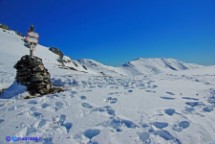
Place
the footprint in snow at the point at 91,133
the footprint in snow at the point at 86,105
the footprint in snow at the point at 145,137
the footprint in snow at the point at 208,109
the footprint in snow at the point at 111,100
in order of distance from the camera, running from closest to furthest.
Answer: the footprint in snow at the point at 145,137, the footprint in snow at the point at 91,133, the footprint in snow at the point at 208,109, the footprint in snow at the point at 86,105, the footprint in snow at the point at 111,100

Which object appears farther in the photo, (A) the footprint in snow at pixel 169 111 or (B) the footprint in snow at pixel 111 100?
(B) the footprint in snow at pixel 111 100

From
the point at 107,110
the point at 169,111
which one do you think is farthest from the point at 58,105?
the point at 169,111

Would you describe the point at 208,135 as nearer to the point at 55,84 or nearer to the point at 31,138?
the point at 31,138

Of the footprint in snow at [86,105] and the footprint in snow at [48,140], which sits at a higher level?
the footprint in snow at [86,105]

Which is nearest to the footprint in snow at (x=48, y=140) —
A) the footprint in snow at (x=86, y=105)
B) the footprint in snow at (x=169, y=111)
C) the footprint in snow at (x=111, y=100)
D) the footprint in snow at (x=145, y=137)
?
the footprint in snow at (x=145, y=137)

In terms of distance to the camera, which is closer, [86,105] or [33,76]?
[86,105]

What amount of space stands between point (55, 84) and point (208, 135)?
11449 millimetres

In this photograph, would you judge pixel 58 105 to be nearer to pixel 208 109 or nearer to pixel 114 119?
pixel 114 119

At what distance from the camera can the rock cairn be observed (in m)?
12.1

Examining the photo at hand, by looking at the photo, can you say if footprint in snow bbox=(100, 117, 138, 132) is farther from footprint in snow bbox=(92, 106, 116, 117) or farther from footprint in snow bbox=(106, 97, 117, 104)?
footprint in snow bbox=(106, 97, 117, 104)

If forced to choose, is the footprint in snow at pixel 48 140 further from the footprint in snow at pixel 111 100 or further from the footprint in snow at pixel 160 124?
the footprint in snow at pixel 111 100

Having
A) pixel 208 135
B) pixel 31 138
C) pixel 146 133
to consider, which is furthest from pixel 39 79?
pixel 208 135

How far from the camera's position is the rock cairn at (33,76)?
39.6 feet

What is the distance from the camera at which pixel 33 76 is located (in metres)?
12.4
